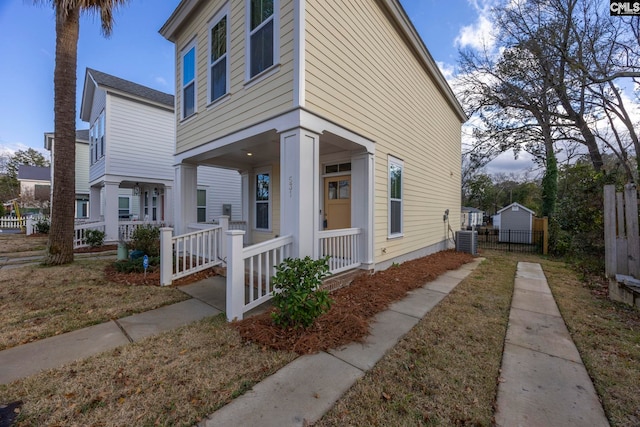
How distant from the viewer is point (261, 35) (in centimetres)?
461

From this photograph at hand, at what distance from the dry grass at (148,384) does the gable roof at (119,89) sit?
12.1 m

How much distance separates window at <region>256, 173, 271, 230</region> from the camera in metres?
7.42

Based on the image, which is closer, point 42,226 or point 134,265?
point 134,265

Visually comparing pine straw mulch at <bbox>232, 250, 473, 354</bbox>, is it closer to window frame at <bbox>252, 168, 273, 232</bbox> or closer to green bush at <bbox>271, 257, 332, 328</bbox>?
green bush at <bbox>271, 257, 332, 328</bbox>

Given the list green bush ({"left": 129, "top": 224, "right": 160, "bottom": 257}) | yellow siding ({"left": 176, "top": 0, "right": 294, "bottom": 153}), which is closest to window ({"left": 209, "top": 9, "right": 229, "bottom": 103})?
yellow siding ({"left": 176, "top": 0, "right": 294, "bottom": 153})

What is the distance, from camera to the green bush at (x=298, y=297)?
2.99 metres

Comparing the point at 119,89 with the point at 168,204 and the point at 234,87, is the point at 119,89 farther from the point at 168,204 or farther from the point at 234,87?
the point at 234,87

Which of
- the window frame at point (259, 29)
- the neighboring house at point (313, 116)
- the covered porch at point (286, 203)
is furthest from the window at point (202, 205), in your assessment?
the window frame at point (259, 29)

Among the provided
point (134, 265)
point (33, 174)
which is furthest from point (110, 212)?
point (33, 174)

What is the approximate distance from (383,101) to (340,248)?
3.59 meters

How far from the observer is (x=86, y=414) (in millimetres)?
1834

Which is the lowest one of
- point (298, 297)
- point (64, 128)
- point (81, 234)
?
point (298, 297)

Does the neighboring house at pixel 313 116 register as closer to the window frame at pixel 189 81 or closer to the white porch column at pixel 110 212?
the window frame at pixel 189 81

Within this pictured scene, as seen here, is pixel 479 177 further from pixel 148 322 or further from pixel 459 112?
pixel 148 322
